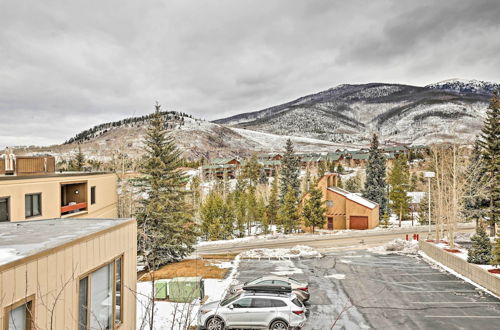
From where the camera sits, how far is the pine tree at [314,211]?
45.8 meters

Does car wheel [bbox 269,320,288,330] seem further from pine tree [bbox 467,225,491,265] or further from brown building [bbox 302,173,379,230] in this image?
brown building [bbox 302,173,379,230]

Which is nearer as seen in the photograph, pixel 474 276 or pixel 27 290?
pixel 27 290

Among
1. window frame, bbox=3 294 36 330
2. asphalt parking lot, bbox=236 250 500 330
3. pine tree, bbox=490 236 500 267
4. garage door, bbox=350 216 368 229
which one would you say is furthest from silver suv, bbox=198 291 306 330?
garage door, bbox=350 216 368 229

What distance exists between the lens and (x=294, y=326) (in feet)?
47.8

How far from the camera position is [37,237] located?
24.8 feet

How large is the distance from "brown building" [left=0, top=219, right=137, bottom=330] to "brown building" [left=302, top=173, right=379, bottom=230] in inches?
1694

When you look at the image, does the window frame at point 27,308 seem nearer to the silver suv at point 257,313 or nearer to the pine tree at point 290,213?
the silver suv at point 257,313

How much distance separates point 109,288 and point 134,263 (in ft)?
5.30

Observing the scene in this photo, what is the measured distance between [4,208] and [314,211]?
116ft

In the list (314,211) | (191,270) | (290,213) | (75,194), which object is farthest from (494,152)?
(75,194)

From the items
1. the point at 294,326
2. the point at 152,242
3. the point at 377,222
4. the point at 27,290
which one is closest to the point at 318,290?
the point at 294,326

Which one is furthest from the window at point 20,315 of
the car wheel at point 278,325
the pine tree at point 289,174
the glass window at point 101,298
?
the pine tree at point 289,174

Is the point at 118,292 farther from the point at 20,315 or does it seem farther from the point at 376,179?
the point at 376,179

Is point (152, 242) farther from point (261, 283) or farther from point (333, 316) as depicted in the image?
point (333, 316)
